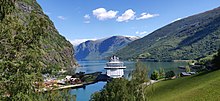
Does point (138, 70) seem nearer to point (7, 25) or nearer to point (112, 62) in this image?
point (7, 25)

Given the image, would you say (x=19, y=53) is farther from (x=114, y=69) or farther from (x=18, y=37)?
(x=114, y=69)

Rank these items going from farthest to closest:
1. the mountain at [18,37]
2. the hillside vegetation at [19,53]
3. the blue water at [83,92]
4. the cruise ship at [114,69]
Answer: the cruise ship at [114,69] < the blue water at [83,92] < the mountain at [18,37] < the hillside vegetation at [19,53]

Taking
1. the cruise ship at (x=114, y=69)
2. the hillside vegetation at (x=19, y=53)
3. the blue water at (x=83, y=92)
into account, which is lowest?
the blue water at (x=83, y=92)

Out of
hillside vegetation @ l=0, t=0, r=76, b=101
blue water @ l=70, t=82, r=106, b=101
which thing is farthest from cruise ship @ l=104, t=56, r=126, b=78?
hillside vegetation @ l=0, t=0, r=76, b=101

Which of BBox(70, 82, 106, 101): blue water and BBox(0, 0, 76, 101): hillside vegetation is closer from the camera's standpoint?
BBox(0, 0, 76, 101): hillside vegetation

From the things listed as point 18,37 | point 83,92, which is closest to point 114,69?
point 83,92

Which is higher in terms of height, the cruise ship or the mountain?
the mountain

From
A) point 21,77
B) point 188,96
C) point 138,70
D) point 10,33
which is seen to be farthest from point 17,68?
point 188,96

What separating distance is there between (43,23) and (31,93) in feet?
8.68

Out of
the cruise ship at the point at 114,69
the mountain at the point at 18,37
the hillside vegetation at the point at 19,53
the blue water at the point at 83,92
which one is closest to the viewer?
the hillside vegetation at the point at 19,53

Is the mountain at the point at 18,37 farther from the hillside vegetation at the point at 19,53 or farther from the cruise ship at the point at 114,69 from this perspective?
the cruise ship at the point at 114,69

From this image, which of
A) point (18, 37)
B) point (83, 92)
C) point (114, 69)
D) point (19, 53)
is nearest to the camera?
point (19, 53)

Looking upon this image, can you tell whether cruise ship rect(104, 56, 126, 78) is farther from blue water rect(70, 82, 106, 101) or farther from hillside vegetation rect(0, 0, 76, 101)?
hillside vegetation rect(0, 0, 76, 101)

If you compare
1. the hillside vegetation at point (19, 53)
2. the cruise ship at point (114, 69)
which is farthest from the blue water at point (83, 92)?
the hillside vegetation at point (19, 53)
